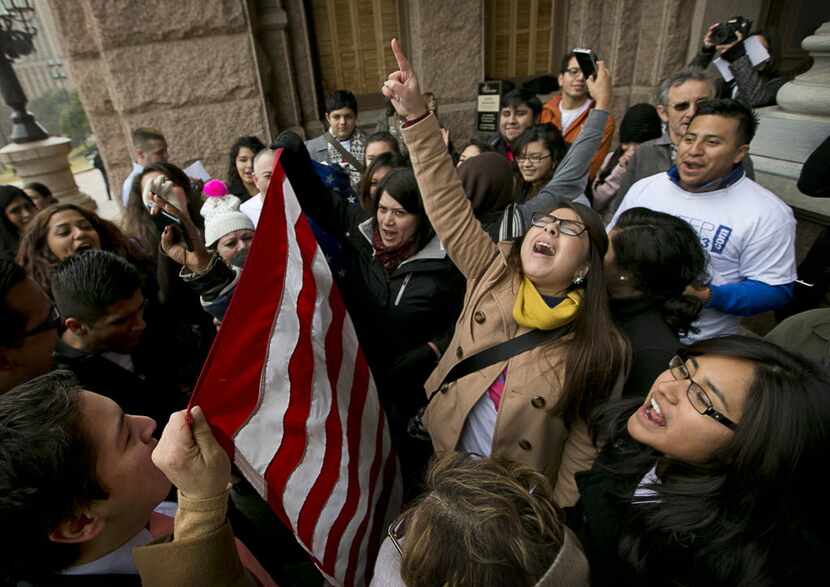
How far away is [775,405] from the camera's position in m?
0.91

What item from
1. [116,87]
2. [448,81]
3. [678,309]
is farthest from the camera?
[448,81]

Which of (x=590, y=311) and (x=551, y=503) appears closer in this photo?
(x=551, y=503)

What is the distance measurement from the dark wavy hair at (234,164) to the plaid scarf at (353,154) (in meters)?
0.54

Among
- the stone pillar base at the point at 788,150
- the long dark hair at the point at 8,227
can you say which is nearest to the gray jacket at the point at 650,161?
the stone pillar base at the point at 788,150

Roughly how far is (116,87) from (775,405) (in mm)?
4910

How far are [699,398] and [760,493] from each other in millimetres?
208

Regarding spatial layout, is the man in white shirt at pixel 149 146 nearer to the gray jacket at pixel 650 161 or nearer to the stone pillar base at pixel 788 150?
the gray jacket at pixel 650 161

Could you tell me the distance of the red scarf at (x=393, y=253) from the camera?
201cm

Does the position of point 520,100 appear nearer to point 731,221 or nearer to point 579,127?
point 579,127

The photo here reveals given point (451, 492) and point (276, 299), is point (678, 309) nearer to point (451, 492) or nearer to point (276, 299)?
point (451, 492)

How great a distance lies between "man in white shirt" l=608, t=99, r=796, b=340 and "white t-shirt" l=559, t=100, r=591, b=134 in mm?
1779

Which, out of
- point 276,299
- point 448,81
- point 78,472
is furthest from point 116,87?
point 78,472

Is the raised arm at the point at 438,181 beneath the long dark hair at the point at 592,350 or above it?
above

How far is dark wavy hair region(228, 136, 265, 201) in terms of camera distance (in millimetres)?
3406
